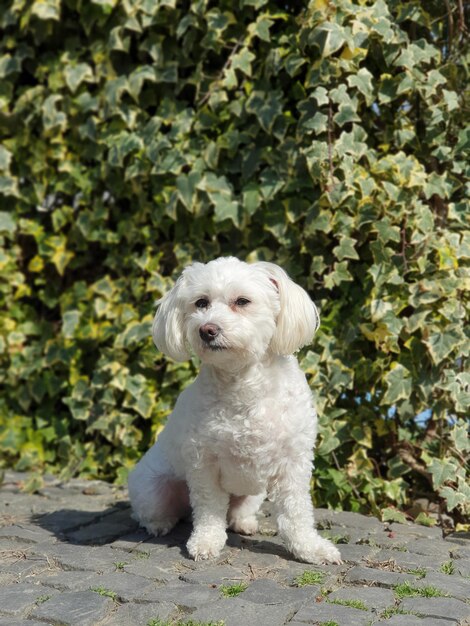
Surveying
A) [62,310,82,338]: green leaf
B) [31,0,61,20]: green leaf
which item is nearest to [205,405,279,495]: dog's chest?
[62,310,82,338]: green leaf

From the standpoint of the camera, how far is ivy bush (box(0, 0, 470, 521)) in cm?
392

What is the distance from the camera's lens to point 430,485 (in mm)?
4129

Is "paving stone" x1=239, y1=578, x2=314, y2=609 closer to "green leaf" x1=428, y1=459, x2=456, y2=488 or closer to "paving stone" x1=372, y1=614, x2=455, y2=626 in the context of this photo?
"paving stone" x1=372, y1=614, x2=455, y2=626

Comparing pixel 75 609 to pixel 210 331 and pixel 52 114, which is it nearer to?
pixel 210 331

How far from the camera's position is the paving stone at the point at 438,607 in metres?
2.58

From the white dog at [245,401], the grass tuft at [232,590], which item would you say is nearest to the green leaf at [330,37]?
the white dog at [245,401]

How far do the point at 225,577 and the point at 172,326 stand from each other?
0.97m

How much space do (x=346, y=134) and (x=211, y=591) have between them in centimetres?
230

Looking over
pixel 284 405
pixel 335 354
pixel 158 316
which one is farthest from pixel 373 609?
pixel 335 354

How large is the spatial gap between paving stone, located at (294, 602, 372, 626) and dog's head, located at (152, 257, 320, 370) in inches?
36.3

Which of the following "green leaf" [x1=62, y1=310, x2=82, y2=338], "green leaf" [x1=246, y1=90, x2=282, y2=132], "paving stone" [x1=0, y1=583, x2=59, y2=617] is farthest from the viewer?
"green leaf" [x1=62, y1=310, x2=82, y2=338]

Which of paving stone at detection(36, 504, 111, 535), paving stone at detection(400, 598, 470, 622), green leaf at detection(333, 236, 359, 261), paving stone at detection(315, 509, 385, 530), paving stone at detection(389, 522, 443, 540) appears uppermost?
green leaf at detection(333, 236, 359, 261)

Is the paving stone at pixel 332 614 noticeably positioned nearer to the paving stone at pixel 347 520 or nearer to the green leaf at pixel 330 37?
the paving stone at pixel 347 520

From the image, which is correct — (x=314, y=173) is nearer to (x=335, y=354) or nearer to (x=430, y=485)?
(x=335, y=354)
